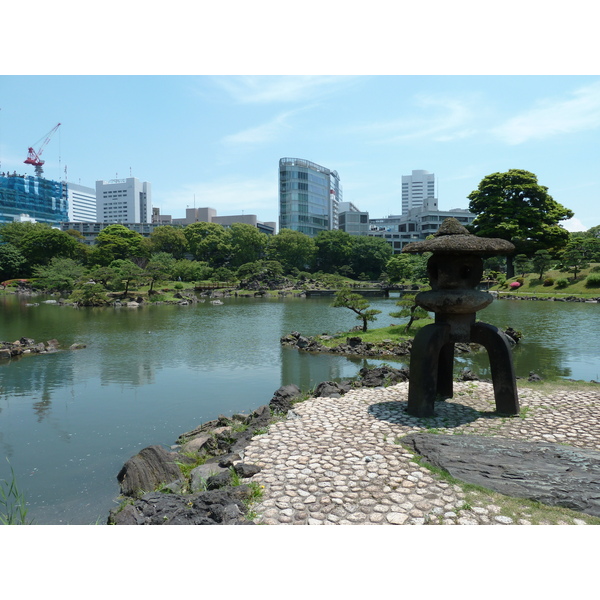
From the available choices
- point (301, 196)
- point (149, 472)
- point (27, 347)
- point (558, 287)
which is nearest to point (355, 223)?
point (301, 196)

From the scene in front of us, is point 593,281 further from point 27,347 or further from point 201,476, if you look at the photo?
point 201,476

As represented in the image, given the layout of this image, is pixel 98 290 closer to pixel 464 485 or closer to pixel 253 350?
pixel 253 350

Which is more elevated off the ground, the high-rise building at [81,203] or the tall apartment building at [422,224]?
the high-rise building at [81,203]

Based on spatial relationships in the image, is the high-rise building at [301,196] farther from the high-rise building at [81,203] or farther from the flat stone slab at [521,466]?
the high-rise building at [81,203]

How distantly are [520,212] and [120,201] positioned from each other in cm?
13644

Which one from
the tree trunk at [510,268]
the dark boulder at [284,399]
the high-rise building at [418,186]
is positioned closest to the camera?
the dark boulder at [284,399]

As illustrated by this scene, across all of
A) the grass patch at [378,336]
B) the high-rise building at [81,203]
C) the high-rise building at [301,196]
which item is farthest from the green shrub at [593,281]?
the high-rise building at [81,203]

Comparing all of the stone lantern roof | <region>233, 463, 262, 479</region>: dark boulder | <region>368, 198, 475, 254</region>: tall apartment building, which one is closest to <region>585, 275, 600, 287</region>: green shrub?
the stone lantern roof

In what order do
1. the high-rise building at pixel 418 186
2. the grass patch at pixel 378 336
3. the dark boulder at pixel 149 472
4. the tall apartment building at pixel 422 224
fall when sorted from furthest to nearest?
the high-rise building at pixel 418 186, the tall apartment building at pixel 422 224, the grass patch at pixel 378 336, the dark boulder at pixel 149 472

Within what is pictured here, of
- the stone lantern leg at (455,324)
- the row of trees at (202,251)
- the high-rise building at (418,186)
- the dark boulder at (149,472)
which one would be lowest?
the dark boulder at (149,472)

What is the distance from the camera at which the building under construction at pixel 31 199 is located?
109m

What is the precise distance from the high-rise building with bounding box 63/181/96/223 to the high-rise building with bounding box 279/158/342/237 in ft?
346

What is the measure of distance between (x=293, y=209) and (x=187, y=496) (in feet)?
272

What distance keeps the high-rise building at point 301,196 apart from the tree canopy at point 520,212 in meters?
41.5
